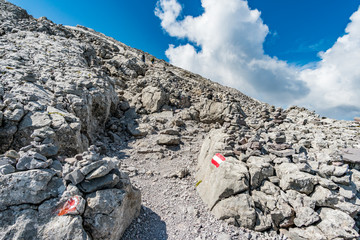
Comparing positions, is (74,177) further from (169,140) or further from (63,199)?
(169,140)

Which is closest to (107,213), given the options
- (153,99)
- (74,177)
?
(74,177)

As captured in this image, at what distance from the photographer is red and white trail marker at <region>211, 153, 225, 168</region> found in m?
10.1

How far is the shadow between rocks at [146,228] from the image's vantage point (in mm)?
7242

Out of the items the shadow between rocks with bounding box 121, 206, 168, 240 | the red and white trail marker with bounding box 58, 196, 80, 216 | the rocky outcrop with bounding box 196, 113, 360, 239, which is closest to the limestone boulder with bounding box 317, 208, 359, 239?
the rocky outcrop with bounding box 196, 113, 360, 239

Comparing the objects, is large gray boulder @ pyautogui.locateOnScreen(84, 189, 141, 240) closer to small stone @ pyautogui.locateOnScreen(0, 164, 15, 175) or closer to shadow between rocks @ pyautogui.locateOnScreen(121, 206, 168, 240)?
shadow between rocks @ pyautogui.locateOnScreen(121, 206, 168, 240)

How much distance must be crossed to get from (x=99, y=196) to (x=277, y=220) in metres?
8.06

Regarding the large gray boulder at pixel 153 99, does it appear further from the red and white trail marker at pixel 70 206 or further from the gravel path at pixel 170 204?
the red and white trail marker at pixel 70 206

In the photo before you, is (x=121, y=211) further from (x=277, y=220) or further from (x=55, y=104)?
(x=55, y=104)

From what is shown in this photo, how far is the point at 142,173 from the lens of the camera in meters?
12.6

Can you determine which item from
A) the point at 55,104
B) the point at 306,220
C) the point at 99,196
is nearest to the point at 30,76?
the point at 55,104

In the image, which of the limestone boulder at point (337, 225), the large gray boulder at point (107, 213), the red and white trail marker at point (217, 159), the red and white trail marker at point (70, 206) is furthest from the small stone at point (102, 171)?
the limestone boulder at point (337, 225)

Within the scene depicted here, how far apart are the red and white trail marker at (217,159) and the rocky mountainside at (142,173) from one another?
11.8 inches

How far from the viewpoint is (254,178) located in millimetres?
8938

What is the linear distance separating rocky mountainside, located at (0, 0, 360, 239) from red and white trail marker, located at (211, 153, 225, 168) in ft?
0.99
